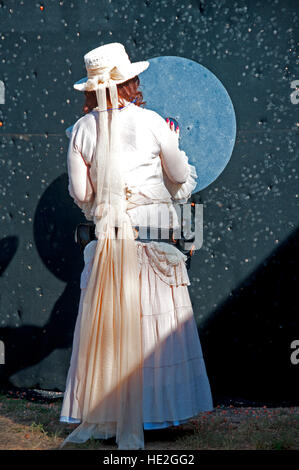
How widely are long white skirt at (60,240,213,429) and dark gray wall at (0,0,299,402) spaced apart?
2.76 ft

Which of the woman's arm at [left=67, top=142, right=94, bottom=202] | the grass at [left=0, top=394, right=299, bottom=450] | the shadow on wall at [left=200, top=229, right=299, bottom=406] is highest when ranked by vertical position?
the woman's arm at [left=67, top=142, right=94, bottom=202]

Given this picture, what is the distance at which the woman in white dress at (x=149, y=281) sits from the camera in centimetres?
292

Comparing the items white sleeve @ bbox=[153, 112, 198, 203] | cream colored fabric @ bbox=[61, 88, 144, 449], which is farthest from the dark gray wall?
cream colored fabric @ bbox=[61, 88, 144, 449]

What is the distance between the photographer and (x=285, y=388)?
3822 mm

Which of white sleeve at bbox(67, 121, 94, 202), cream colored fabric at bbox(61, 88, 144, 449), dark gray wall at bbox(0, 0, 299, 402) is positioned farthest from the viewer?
dark gray wall at bbox(0, 0, 299, 402)

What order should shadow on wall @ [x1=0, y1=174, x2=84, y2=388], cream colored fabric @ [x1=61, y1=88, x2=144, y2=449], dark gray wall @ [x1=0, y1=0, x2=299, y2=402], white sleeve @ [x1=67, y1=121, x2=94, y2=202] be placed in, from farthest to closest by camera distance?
1. shadow on wall @ [x1=0, y1=174, x2=84, y2=388]
2. dark gray wall @ [x1=0, y1=0, x2=299, y2=402]
3. white sleeve @ [x1=67, y1=121, x2=94, y2=202]
4. cream colored fabric @ [x1=61, y1=88, x2=144, y2=449]

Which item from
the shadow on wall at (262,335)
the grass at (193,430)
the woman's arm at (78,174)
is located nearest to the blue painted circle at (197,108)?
the shadow on wall at (262,335)

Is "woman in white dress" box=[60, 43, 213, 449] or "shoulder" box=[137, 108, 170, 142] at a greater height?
"shoulder" box=[137, 108, 170, 142]

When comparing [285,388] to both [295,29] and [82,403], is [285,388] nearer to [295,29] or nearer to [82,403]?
[82,403]

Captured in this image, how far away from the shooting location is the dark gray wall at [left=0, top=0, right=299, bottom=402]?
3.81m

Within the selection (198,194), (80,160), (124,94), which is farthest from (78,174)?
(198,194)

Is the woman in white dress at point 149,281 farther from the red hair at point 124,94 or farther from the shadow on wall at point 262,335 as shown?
the shadow on wall at point 262,335

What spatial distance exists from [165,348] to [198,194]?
4.08 ft

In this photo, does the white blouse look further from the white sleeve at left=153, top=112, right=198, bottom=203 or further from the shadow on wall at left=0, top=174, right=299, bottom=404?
the shadow on wall at left=0, top=174, right=299, bottom=404
